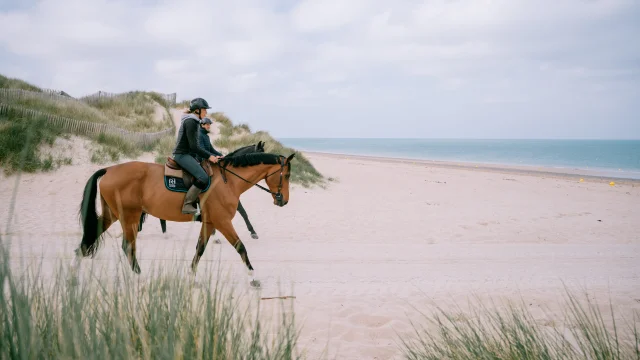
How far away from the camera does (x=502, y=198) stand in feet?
55.5

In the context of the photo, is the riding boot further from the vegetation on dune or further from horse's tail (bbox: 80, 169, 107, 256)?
the vegetation on dune

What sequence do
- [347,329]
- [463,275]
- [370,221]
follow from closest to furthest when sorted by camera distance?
1. [347,329]
2. [463,275]
3. [370,221]

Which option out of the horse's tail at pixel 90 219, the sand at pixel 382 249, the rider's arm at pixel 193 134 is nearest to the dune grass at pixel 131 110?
the sand at pixel 382 249

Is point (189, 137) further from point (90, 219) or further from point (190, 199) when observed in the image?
point (90, 219)

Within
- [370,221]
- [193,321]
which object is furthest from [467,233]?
[193,321]

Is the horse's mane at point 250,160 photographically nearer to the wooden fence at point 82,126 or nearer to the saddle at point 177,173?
the saddle at point 177,173

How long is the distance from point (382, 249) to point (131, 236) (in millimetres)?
5059

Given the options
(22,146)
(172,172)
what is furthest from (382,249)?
(22,146)

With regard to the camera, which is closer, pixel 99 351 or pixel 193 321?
pixel 99 351

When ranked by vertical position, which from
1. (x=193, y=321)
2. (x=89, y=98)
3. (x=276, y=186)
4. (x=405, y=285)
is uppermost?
(x=89, y=98)

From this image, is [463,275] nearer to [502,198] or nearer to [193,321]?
[193,321]

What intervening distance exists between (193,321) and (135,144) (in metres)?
15.9

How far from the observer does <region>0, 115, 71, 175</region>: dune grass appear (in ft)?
40.9

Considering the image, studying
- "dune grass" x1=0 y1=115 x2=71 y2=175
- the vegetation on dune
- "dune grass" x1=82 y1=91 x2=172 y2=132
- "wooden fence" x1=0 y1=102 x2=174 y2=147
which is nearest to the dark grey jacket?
the vegetation on dune
